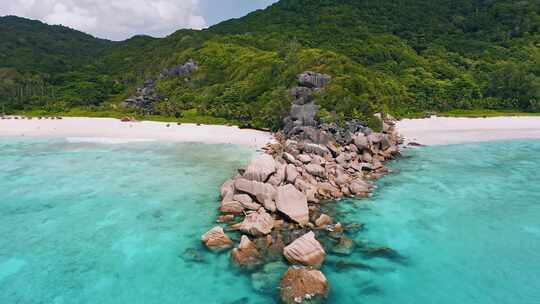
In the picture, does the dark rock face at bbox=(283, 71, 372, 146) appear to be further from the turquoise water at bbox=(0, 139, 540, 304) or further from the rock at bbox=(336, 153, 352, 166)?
the turquoise water at bbox=(0, 139, 540, 304)

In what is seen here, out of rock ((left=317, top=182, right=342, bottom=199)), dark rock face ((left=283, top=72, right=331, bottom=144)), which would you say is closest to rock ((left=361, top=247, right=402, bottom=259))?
rock ((left=317, top=182, right=342, bottom=199))

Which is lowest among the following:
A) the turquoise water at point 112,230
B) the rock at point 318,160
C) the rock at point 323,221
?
the turquoise water at point 112,230

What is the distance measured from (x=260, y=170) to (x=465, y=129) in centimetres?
5327

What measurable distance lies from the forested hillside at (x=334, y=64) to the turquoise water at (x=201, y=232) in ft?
64.3

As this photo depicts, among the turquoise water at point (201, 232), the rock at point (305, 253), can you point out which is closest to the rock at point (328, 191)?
the turquoise water at point (201, 232)

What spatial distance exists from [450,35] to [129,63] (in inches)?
5013

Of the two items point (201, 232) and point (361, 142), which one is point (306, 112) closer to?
point (361, 142)

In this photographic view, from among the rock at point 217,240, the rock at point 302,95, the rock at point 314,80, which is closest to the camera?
the rock at point 217,240

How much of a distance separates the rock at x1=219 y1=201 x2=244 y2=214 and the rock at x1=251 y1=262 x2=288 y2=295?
7199 mm

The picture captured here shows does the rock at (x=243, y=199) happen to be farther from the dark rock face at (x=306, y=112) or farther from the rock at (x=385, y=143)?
the rock at (x=385, y=143)

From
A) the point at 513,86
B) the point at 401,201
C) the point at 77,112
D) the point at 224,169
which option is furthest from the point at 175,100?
the point at 513,86

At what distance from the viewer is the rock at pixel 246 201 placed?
982 inches

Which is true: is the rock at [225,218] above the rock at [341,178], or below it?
below

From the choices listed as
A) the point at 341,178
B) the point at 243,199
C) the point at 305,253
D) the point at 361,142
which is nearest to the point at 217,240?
the point at 243,199
